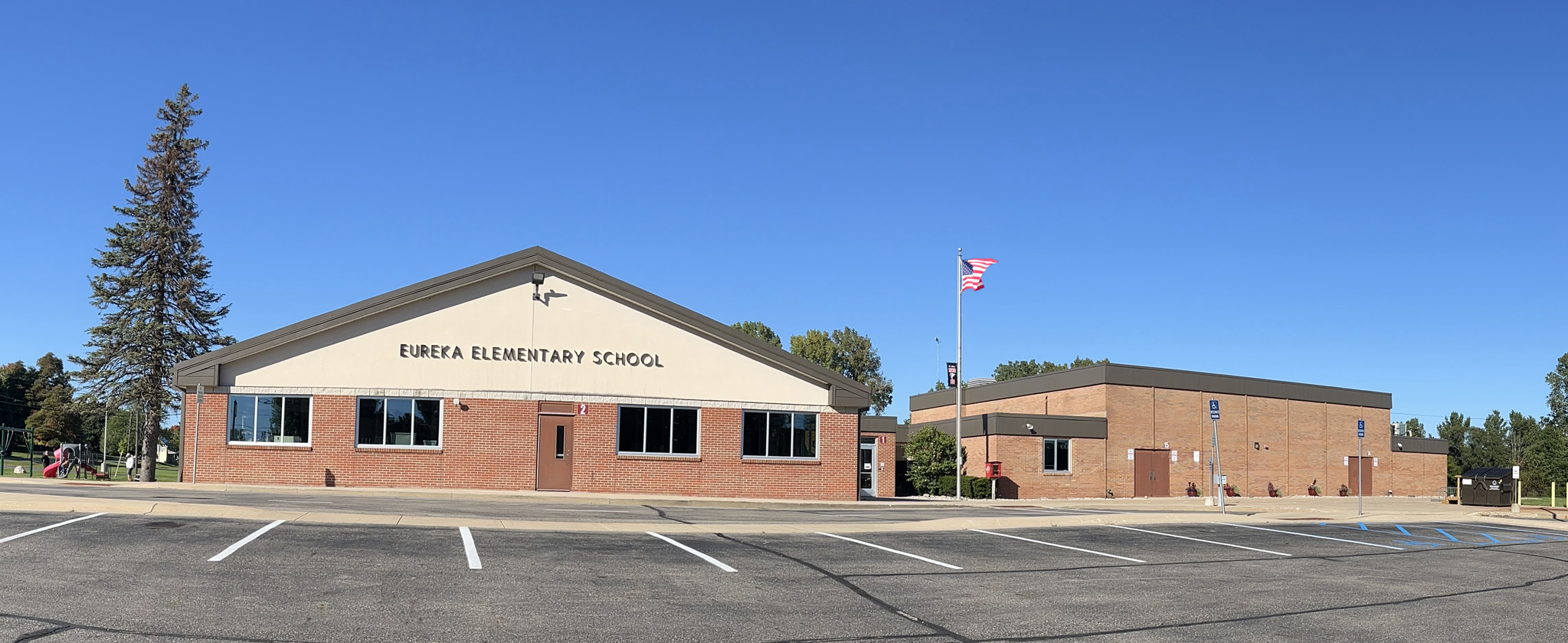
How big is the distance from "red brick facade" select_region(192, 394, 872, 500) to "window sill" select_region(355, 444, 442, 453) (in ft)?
0.13

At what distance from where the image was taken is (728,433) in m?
32.0

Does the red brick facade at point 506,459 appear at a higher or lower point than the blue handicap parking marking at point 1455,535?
higher

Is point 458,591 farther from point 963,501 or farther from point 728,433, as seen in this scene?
point 963,501

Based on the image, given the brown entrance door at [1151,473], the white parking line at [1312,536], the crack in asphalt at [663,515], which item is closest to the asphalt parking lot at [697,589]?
the white parking line at [1312,536]

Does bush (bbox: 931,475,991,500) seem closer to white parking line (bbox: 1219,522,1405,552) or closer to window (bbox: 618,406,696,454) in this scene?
window (bbox: 618,406,696,454)

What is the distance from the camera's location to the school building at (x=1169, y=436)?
42.6 m

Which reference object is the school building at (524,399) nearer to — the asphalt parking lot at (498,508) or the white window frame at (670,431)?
the white window frame at (670,431)

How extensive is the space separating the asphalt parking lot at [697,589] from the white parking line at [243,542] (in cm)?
8

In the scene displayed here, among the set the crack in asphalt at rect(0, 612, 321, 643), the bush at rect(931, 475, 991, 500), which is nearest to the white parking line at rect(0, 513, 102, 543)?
the crack in asphalt at rect(0, 612, 321, 643)

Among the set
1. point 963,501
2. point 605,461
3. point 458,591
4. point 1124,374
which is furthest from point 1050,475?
point 458,591

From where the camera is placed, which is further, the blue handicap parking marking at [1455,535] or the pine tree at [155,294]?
the pine tree at [155,294]

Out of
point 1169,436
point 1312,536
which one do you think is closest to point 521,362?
point 1312,536

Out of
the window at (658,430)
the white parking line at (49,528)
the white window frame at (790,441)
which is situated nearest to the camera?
the white parking line at (49,528)

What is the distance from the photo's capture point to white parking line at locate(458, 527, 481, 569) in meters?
12.7
